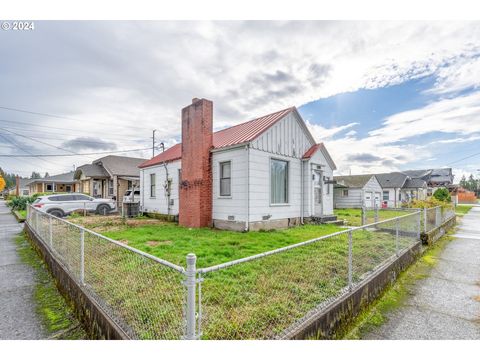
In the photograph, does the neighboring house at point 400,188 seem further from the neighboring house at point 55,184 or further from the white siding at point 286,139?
the neighboring house at point 55,184

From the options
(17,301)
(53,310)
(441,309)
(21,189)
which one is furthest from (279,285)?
(21,189)

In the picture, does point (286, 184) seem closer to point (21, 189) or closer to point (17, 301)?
point (17, 301)

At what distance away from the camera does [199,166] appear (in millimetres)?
9672

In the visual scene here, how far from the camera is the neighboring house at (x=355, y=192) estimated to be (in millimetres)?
24047

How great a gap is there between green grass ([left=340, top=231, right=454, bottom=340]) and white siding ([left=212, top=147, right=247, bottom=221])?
183 inches

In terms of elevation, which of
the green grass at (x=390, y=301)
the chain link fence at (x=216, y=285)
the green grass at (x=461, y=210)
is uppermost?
the chain link fence at (x=216, y=285)

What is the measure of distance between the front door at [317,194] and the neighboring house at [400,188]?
942 inches

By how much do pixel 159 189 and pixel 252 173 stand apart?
6964mm

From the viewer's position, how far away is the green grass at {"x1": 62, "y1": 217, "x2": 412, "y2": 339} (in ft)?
8.79

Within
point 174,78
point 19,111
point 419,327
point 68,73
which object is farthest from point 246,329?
point 19,111

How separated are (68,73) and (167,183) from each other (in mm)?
6032

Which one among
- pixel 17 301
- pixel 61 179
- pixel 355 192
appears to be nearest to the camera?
pixel 17 301

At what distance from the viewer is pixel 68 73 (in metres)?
7.90

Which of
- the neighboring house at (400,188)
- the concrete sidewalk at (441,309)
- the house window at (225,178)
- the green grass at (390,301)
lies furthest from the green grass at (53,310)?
the neighboring house at (400,188)
